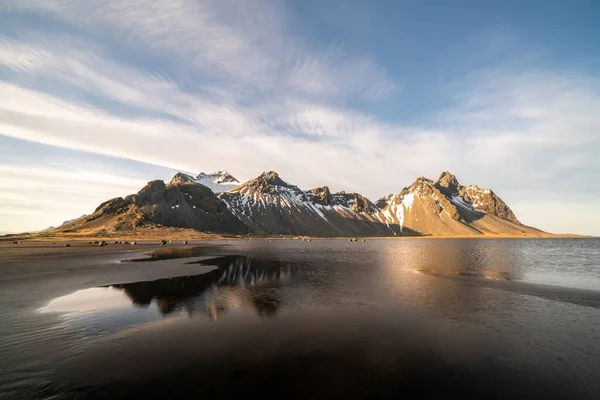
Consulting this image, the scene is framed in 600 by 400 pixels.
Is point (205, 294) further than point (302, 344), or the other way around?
point (205, 294)

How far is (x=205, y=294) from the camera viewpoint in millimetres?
33281

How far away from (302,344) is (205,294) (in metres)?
18.6

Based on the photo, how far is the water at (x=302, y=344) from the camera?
13.4m

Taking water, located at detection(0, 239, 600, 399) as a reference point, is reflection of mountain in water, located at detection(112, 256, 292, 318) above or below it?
below

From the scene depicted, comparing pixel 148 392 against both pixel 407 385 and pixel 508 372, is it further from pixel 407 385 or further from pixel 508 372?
pixel 508 372

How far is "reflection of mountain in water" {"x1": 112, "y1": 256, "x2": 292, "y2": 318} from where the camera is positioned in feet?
90.1

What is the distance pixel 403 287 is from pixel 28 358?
36707 millimetres

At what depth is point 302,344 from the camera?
18.6 meters

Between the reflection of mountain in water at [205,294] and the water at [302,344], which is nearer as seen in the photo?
the water at [302,344]

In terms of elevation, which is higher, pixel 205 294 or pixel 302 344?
pixel 302 344

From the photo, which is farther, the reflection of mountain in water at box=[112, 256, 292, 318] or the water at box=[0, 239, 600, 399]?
the reflection of mountain in water at box=[112, 256, 292, 318]

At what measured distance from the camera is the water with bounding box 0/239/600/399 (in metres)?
13.4

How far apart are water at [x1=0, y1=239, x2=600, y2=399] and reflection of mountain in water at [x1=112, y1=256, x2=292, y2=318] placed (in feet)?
0.95

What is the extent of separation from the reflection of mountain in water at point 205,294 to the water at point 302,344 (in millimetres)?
289
